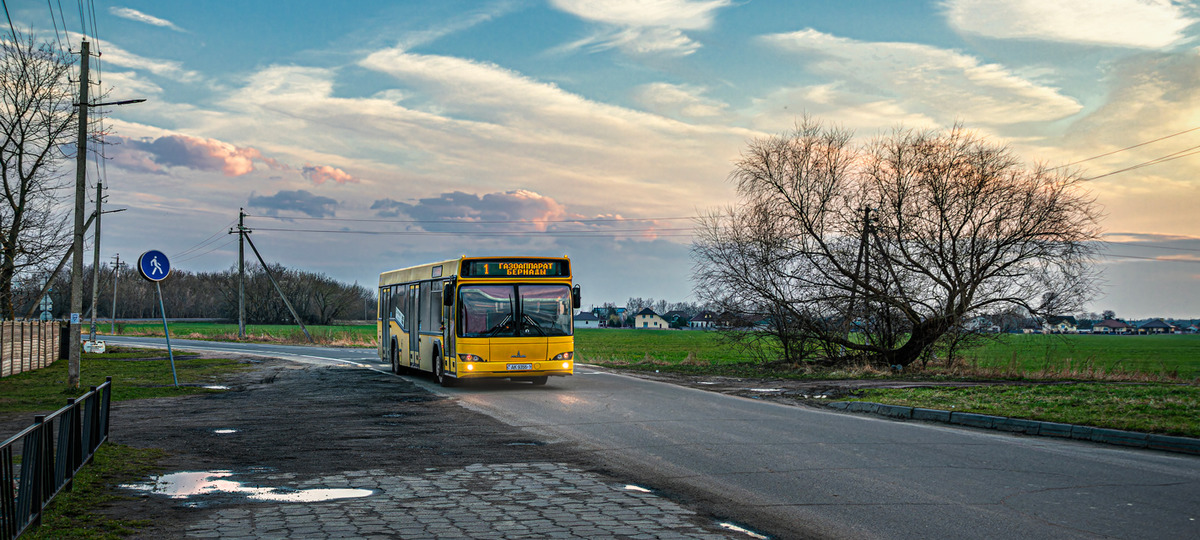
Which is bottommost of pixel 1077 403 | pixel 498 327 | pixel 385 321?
pixel 1077 403

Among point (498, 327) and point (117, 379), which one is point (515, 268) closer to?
point (498, 327)

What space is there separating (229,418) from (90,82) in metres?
10.8

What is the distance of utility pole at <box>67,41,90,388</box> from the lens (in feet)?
63.0

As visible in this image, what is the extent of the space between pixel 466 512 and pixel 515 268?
12.8 meters

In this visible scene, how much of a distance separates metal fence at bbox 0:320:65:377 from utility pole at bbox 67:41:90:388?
15.5 ft

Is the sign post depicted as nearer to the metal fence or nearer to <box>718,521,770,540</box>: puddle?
the metal fence

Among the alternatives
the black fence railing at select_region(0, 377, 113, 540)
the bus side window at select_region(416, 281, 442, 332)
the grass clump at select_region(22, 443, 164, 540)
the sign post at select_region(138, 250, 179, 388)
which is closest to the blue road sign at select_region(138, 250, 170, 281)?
the sign post at select_region(138, 250, 179, 388)

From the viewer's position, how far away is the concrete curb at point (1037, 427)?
34.9 ft

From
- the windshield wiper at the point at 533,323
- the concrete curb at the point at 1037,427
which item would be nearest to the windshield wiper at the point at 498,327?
the windshield wiper at the point at 533,323

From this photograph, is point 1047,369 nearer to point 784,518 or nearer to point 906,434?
point 906,434

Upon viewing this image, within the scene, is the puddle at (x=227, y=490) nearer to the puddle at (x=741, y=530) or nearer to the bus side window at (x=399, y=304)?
the puddle at (x=741, y=530)

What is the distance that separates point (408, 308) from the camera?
23.6m

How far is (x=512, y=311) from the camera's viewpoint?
19.1m

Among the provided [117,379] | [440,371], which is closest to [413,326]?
[440,371]
